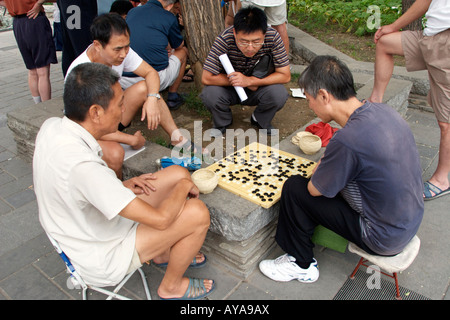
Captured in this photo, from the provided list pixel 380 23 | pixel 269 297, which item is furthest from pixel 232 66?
pixel 380 23

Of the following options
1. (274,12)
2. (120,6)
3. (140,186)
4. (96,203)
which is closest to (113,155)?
(140,186)

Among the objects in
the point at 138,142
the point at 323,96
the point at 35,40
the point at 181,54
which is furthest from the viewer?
the point at 181,54

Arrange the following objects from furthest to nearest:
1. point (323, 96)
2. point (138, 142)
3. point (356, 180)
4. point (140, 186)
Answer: point (138, 142), point (140, 186), point (323, 96), point (356, 180)

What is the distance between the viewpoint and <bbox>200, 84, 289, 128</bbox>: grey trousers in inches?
144

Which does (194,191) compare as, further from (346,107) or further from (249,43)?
(249,43)

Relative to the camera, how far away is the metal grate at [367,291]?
2.37m

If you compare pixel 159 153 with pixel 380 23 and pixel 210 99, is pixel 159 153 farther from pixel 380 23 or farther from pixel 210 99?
pixel 380 23

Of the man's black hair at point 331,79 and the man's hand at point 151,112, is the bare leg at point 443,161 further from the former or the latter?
the man's hand at point 151,112

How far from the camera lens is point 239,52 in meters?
3.60

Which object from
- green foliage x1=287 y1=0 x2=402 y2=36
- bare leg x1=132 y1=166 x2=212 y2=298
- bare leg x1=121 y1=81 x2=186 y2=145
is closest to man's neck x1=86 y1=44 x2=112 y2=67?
bare leg x1=121 y1=81 x2=186 y2=145

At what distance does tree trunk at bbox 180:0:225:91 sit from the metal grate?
3.20 m

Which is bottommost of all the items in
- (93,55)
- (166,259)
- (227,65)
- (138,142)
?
(166,259)

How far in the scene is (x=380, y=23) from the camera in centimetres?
664

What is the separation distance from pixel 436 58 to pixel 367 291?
206cm
